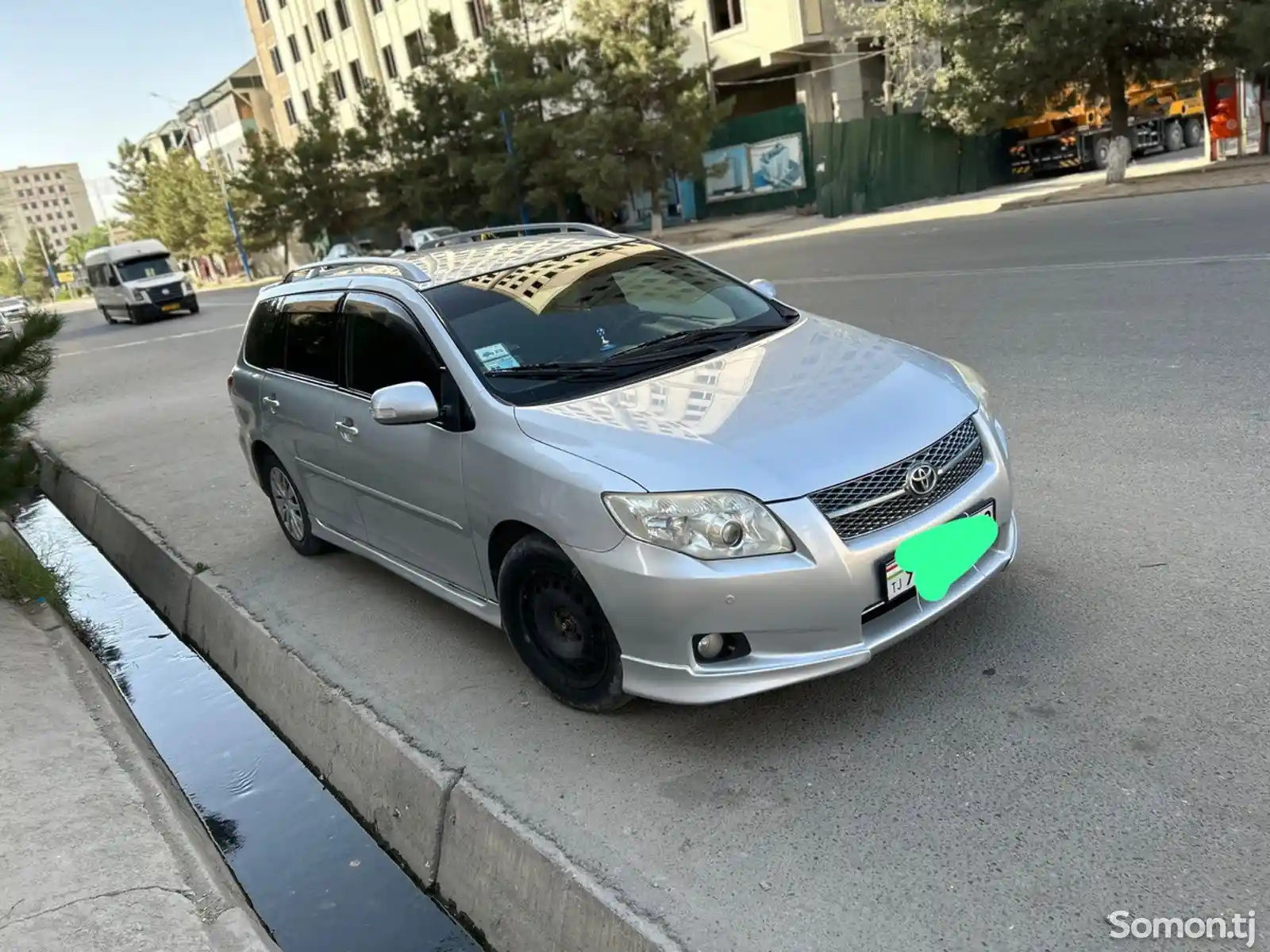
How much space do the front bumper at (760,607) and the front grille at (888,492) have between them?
0.03 m

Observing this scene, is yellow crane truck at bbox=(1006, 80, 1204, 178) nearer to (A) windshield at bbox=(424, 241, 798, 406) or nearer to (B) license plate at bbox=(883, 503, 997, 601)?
(A) windshield at bbox=(424, 241, 798, 406)

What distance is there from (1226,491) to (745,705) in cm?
270

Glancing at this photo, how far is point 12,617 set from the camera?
5578 millimetres

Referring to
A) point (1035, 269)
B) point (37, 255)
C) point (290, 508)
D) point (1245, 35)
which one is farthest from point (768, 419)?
point (37, 255)

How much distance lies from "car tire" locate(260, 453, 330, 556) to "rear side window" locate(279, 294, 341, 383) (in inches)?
29.9

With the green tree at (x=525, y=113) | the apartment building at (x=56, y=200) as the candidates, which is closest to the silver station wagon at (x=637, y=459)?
the green tree at (x=525, y=113)

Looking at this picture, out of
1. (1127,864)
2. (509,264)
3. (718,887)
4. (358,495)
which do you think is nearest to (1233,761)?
(1127,864)

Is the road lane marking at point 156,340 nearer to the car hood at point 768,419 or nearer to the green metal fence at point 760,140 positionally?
the green metal fence at point 760,140

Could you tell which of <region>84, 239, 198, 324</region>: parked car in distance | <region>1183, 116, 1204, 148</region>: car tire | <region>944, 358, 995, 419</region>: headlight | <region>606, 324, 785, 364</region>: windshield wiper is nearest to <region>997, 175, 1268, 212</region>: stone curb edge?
<region>1183, 116, 1204, 148</region>: car tire

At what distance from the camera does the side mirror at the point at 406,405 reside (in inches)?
152

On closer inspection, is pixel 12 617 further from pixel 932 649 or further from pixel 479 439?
pixel 932 649

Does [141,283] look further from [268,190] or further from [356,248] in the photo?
[268,190]

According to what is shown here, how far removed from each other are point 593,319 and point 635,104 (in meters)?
26.6

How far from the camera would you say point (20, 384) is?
20.9 ft
